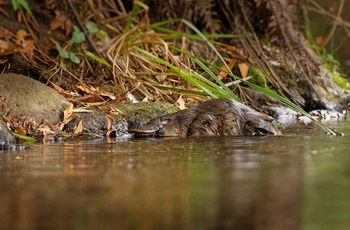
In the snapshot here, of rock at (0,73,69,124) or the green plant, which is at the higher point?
the green plant

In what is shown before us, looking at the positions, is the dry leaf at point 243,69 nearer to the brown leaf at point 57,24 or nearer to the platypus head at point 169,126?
the brown leaf at point 57,24

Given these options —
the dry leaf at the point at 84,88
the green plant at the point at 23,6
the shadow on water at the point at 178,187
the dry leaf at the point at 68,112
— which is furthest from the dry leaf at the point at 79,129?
the green plant at the point at 23,6

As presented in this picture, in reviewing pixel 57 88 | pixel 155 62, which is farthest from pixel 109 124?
pixel 155 62

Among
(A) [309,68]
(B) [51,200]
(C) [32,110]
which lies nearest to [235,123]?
(C) [32,110]

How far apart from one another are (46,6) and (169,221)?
566 centimetres

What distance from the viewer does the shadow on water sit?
2.03 m

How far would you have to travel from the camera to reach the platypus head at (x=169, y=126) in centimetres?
530

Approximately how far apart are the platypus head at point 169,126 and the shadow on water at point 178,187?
1017 millimetres

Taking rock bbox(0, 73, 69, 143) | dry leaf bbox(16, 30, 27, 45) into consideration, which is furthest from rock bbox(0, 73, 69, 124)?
dry leaf bbox(16, 30, 27, 45)

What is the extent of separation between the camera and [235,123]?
5449 mm

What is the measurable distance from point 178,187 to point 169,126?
2802 mm

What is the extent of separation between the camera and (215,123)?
5.45m

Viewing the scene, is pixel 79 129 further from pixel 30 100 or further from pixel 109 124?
pixel 30 100

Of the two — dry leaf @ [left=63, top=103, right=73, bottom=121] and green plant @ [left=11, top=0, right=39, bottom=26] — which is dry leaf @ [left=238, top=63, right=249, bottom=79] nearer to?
green plant @ [left=11, top=0, right=39, bottom=26]
